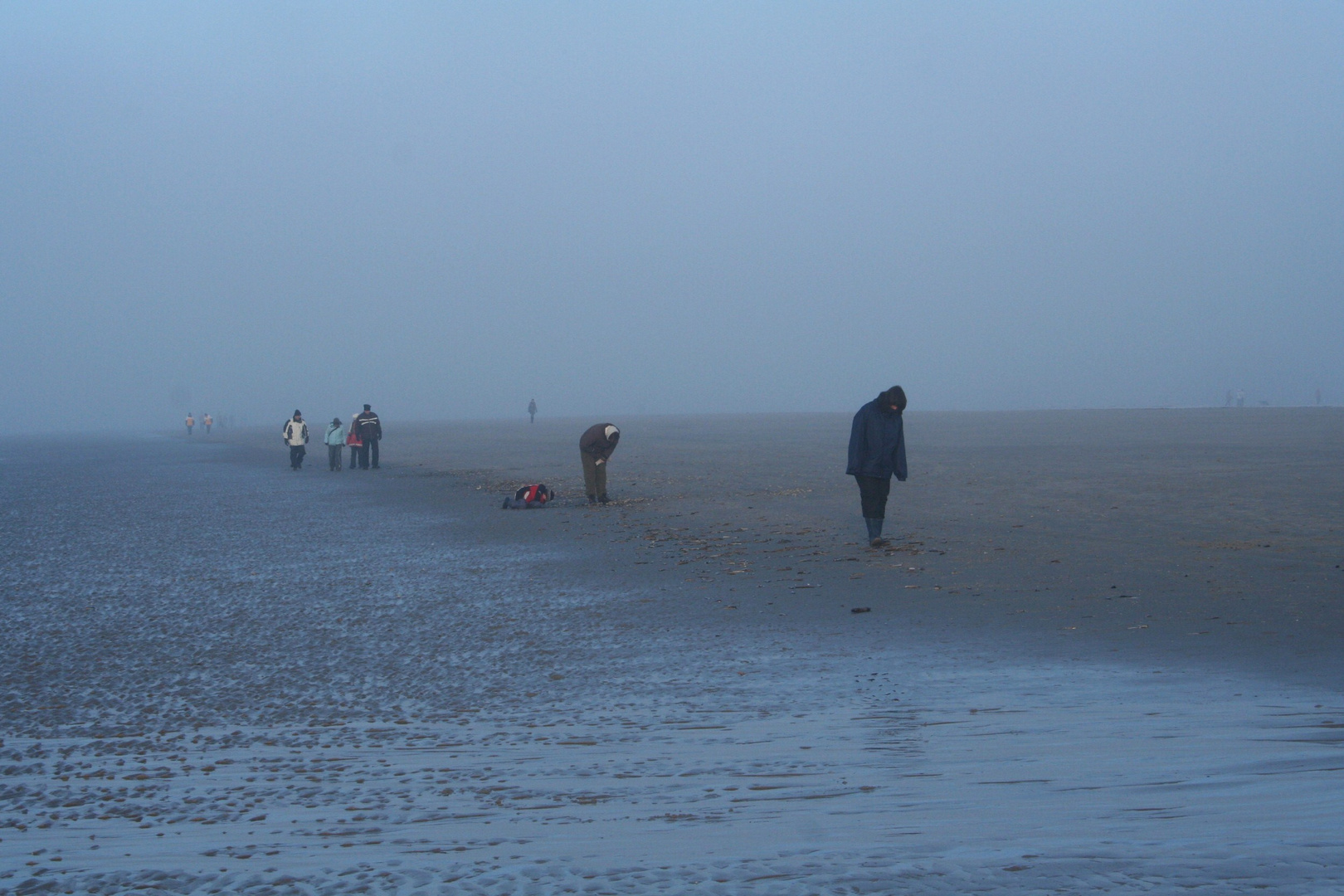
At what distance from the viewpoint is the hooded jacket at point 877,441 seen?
13.8 meters

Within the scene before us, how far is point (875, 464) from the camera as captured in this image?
543 inches

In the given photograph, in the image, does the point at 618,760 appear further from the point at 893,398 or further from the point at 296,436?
the point at 296,436

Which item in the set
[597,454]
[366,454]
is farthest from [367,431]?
[597,454]

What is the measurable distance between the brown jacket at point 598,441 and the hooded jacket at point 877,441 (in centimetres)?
662

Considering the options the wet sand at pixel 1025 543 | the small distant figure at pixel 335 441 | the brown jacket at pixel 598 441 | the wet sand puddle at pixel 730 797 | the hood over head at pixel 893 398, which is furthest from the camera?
the small distant figure at pixel 335 441

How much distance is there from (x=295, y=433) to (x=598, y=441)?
1659cm

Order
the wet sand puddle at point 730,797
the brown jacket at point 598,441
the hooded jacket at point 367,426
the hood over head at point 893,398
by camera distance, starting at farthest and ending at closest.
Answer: the hooded jacket at point 367,426
the brown jacket at point 598,441
the hood over head at point 893,398
the wet sand puddle at point 730,797

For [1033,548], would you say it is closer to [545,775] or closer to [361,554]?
[361,554]

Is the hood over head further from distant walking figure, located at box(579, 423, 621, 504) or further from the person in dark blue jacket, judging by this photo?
distant walking figure, located at box(579, 423, 621, 504)

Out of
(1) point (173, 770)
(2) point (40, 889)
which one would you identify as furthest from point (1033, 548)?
(2) point (40, 889)

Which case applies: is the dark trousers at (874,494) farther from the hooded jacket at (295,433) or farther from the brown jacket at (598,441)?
the hooded jacket at (295,433)

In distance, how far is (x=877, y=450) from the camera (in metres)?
13.8

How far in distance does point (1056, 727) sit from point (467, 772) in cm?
300

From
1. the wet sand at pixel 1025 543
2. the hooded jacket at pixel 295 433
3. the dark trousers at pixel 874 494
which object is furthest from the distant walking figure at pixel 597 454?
the hooded jacket at pixel 295 433
